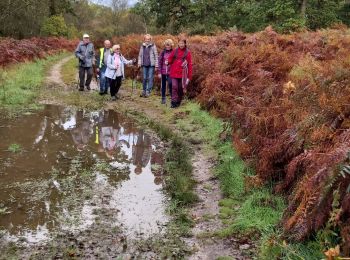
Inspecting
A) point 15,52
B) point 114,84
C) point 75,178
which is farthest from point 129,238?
point 15,52

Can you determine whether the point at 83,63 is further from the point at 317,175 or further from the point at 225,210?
the point at 317,175

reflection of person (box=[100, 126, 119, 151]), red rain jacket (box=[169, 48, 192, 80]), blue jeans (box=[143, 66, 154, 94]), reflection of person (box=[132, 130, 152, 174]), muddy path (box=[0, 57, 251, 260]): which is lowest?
muddy path (box=[0, 57, 251, 260])

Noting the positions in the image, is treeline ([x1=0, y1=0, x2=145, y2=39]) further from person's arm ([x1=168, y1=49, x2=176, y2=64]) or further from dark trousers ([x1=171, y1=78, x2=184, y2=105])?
person's arm ([x1=168, y1=49, x2=176, y2=64])

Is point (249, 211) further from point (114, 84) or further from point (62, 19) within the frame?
point (62, 19)

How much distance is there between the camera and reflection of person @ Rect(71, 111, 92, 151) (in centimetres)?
892

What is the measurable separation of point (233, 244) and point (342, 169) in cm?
164

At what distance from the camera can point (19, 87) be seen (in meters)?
15.3

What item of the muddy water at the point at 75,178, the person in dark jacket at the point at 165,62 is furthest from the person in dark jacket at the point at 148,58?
the muddy water at the point at 75,178

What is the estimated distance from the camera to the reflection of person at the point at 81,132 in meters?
8.92

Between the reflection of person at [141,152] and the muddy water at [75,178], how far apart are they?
0.02 meters

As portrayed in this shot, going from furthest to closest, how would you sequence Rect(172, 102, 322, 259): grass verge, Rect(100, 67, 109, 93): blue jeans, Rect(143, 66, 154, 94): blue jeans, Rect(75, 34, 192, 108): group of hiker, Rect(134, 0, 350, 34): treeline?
Rect(134, 0, 350, 34): treeline < Rect(100, 67, 109, 93): blue jeans < Rect(143, 66, 154, 94): blue jeans < Rect(75, 34, 192, 108): group of hiker < Rect(172, 102, 322, 259): grass verge

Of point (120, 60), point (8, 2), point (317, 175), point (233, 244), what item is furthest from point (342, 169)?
point (8, 2)

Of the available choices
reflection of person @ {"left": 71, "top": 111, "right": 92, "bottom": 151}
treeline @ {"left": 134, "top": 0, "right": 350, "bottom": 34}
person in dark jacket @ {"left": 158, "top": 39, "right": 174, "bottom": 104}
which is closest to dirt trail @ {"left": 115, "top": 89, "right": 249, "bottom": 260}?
reflection of person @ {"left": 71, "top": 111, "right": 92, "bottom": 151}

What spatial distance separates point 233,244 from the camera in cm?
501
